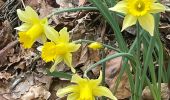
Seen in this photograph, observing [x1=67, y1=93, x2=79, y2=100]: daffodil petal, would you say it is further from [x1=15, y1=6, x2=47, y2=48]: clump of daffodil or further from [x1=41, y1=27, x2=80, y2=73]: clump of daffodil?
[x1=15, y1=6, x2=47, y2=48]: clump of daffodil

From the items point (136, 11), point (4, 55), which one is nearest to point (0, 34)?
point (4, 55)

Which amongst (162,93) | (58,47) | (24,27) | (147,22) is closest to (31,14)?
(24,27)

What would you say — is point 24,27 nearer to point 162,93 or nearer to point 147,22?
point 147,22

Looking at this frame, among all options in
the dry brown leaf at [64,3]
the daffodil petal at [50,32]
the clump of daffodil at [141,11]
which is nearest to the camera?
the clump of daffodil at [141,11]

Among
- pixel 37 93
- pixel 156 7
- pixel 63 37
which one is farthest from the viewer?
pixel 37 93

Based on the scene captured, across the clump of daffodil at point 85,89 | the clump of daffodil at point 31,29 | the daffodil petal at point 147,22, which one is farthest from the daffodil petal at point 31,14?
the daffodil petal at point 147,22

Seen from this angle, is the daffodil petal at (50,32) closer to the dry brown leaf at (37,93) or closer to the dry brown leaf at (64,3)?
the dry brown leaf at (37,93)
